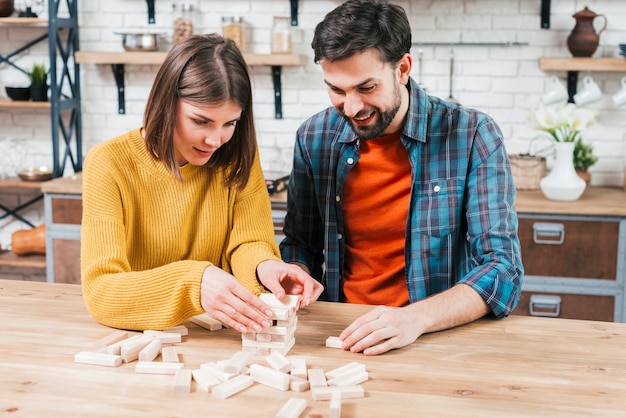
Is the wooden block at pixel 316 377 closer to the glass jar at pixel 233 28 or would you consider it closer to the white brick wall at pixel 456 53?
the white brick wall at pixel 456 53

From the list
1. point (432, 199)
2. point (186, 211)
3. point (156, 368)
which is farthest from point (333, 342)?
point (432, 199)

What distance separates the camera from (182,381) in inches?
51.7

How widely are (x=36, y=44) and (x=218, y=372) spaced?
3.26 meters

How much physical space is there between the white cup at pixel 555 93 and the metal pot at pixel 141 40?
76.4 inches

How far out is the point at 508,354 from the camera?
4.91 feet

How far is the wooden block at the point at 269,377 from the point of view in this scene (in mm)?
1321

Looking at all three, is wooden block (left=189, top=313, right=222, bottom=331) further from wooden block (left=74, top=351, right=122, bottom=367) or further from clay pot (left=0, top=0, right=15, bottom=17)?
clay pot (left=0, top=0, right=15, bottom=17)

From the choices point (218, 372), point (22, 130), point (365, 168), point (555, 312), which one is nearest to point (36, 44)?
point (22, 130)

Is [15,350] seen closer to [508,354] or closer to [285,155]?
[508,354]

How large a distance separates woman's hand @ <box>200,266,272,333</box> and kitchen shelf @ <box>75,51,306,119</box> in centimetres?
226

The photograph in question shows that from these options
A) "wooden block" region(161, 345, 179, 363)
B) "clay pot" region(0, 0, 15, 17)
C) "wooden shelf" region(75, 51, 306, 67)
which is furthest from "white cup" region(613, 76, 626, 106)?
"clay pot" region(0, 0, 15, 17)

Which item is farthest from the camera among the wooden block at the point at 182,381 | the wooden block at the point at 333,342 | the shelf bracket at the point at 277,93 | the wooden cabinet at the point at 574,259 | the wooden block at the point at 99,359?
the shelf bracket at the point at 277,93

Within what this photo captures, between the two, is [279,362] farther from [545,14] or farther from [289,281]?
[545,14]

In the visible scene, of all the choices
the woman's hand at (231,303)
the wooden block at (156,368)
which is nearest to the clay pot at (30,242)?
the woman's hand at (231,303)
